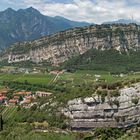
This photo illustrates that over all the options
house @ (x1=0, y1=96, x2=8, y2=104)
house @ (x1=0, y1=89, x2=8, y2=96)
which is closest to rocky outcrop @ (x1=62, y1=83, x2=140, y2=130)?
house @ (x1=0, y1=96, x2=8, y2=104)

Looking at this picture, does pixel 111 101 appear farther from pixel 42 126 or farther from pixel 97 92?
pixel 42 126

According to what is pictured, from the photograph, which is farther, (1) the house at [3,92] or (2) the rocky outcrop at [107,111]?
(1) the house at [3,92]

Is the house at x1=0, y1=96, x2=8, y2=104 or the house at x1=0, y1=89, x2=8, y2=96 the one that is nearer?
the house at x1=0, y1=96, x2=8, y2=104

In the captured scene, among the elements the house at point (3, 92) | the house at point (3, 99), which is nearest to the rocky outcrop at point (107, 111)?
Result: the house at point (3, 99)

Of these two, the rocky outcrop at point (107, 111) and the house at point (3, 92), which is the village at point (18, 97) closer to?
the house at point (3, 92)

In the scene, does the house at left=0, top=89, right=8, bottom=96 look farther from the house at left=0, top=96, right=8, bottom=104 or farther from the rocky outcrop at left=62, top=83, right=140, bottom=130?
the rocky outcrop at left=62, top=83, right=140, bottom=130

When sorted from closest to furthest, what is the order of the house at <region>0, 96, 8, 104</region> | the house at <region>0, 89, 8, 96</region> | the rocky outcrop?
the rocky outcrop → the house at <region>0, 96, 8, 104</region> → the house at <region>0, 89, 8, 96</region>

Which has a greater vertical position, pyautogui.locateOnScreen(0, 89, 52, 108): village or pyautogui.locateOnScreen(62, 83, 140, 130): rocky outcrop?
pyautogui.locateOnScreen(62, 83, 140, 130): rocky outcrop

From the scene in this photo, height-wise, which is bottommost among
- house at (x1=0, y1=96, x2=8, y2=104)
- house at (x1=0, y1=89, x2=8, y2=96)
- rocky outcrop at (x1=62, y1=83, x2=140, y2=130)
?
house at (x1=0, y1=96, x2=8, y2=104)

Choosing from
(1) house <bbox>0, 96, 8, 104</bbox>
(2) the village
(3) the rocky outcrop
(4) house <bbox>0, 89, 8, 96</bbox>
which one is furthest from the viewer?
(4) house <bbox>0, 89, 8, 96</bbox>

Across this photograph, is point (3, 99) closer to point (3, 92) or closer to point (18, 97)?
point (18, 97)
